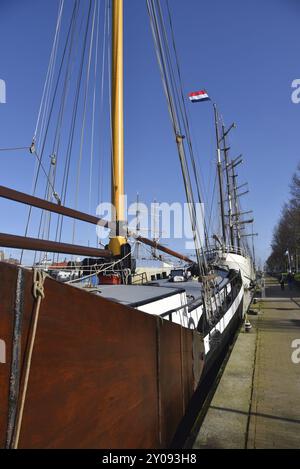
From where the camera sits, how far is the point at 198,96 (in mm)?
22250

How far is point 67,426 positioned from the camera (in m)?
2.08

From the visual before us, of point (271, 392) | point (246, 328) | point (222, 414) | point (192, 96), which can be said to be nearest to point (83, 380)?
point (222, 414)

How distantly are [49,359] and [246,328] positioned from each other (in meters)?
10.7

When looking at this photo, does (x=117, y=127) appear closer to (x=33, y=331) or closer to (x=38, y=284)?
(x=38, y=284)

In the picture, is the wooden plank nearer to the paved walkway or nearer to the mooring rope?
the mooring rope

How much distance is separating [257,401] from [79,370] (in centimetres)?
410

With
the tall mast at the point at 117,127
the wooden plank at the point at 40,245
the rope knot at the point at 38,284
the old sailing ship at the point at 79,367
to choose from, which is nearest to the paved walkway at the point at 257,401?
the old sailing ship at the point at 79,367

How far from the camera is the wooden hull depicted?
5.87ft

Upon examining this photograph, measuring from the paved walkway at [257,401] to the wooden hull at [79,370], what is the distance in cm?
134

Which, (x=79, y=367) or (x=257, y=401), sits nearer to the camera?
(x=79, y=367)

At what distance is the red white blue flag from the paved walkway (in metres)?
15.6

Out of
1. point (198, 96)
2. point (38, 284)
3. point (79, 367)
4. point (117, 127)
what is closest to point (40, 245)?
point (79, 367)

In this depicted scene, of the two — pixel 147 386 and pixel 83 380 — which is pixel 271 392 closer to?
pixel 147 386

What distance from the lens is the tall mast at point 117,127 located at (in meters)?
6.98
